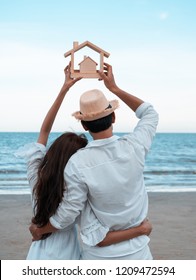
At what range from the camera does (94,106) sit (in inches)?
92.0

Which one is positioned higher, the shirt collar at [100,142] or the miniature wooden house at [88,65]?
the miniature wooden house at [88,65]

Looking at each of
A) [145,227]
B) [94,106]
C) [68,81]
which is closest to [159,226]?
[145,227]

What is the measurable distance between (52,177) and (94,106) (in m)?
0.40

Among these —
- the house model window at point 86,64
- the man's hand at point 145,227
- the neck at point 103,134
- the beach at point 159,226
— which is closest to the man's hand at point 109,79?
the house model window at point 86,64

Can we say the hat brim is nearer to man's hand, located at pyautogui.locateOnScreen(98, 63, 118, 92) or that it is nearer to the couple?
the couple

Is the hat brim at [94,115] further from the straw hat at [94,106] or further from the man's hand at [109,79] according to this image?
the man's hand at [109,79]

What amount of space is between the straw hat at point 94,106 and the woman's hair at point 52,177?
5.5 inches

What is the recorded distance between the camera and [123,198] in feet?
7.56

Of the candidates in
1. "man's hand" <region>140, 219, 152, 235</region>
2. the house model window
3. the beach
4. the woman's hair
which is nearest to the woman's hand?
the house model window

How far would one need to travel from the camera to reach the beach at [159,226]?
6.03m

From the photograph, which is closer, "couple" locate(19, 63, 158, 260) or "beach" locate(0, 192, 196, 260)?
"couple" locate(19, 63, 158, 260)

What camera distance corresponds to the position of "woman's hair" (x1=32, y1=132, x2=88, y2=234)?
233 centimetres

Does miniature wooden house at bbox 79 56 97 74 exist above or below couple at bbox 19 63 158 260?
above
